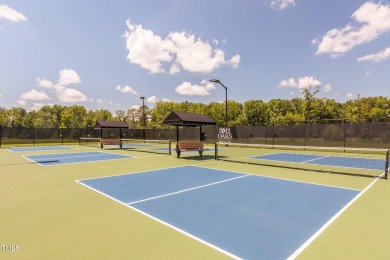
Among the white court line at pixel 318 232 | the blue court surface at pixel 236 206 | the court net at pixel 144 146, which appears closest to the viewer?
the white court line at pixel 318 232

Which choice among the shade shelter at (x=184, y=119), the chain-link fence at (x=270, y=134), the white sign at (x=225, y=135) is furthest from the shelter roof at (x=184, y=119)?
the white sign at (x=225, y=135)

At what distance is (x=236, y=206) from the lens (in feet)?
21.4

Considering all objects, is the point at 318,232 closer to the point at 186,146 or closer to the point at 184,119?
the point at 184,119

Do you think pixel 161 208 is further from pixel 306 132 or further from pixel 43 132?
pixel 43 132

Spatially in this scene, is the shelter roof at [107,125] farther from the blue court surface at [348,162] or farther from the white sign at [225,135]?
the blue court surface at [348,162]

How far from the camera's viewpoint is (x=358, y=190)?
8.28 meters

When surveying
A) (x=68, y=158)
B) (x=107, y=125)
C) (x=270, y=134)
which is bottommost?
(x=68, y=158)

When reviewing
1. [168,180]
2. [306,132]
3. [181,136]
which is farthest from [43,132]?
[306,132]

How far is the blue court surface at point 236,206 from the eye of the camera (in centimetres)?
455

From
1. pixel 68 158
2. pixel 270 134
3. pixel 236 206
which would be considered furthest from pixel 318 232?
pixel 270 134

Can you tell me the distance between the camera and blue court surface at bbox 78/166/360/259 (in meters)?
4.55

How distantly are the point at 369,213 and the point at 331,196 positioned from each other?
1507 mm

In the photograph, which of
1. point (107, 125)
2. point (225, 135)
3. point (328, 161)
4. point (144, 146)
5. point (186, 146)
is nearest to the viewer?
point (328, 161)

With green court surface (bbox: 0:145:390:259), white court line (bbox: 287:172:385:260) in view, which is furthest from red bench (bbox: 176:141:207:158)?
white court line (bbox: 287:172:385:260)
